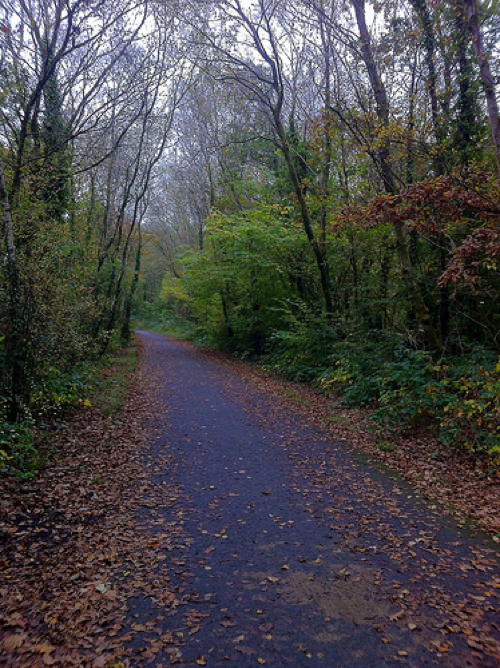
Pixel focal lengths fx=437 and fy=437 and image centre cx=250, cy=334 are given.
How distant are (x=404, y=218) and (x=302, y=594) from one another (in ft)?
19.6

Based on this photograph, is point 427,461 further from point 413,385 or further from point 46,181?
point 46,181

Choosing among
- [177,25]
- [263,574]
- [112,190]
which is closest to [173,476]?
[263,574]

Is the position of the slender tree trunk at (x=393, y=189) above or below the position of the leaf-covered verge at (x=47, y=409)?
above

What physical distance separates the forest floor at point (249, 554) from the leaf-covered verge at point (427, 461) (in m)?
0.03

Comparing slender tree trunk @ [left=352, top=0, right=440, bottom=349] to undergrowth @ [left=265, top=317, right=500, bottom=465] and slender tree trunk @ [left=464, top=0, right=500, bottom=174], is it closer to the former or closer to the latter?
undergrowth @ [left=265, top=317, right=500, bottom=465]

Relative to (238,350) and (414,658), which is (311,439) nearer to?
(414,658)

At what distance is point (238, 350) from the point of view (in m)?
21.0

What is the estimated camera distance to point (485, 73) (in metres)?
7.21

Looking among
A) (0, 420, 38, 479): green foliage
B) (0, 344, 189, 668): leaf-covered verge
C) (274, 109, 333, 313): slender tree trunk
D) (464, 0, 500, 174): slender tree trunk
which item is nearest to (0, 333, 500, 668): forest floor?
(0, 344, 189, 668): leaf-covered verge

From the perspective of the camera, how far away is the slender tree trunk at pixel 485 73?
6.88 metres

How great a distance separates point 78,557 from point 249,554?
1.59 meters

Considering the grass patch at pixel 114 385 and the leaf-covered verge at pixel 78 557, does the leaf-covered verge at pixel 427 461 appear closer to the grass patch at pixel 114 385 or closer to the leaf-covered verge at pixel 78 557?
the leaf-covered verge at pixel 78 557

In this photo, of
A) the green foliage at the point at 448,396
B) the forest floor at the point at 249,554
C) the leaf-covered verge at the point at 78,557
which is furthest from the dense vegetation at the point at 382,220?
the leaf-covered verge at the point at 78,557

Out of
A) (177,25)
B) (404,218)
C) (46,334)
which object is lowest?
(46,334)
